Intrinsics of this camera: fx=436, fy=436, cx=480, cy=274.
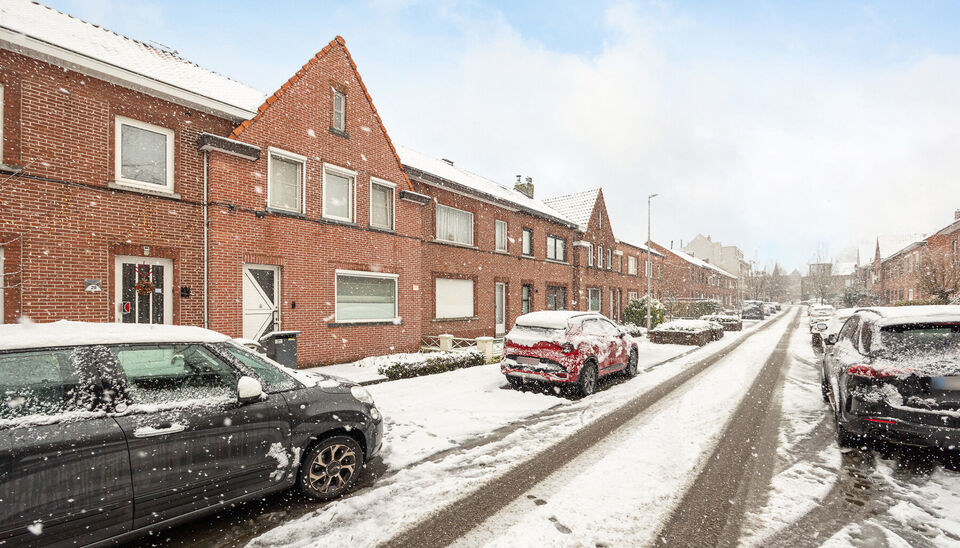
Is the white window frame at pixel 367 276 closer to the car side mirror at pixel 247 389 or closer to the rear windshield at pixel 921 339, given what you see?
the car side mirror at pixel 247 389

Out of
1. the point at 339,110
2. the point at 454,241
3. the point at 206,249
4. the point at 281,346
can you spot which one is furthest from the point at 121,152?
the point at 454,241

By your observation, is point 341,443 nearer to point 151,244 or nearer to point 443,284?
point 151,244

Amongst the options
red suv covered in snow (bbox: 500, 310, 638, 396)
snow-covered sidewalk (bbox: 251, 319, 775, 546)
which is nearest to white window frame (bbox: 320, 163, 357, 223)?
snow-covered sidewalk (bbox: 251, 319, 775, 546)

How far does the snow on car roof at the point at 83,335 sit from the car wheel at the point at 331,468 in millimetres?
1350

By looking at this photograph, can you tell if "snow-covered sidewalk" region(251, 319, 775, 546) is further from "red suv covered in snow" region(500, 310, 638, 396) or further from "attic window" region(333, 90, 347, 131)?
"attic window" region(333, 90, 347, 131)

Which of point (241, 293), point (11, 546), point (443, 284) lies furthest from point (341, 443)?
point (443, 284)

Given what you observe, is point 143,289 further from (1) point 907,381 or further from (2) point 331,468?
(1) point 907,381

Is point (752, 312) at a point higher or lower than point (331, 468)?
lower

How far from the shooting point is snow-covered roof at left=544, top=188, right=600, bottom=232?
2552 cm

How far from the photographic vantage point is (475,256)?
17266 millimetres

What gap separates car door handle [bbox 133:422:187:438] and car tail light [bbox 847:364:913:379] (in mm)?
6616

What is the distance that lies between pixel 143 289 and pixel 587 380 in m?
8.91

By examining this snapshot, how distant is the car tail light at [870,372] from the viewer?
4.66 meters

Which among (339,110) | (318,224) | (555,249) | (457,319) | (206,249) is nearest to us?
(206,249)
